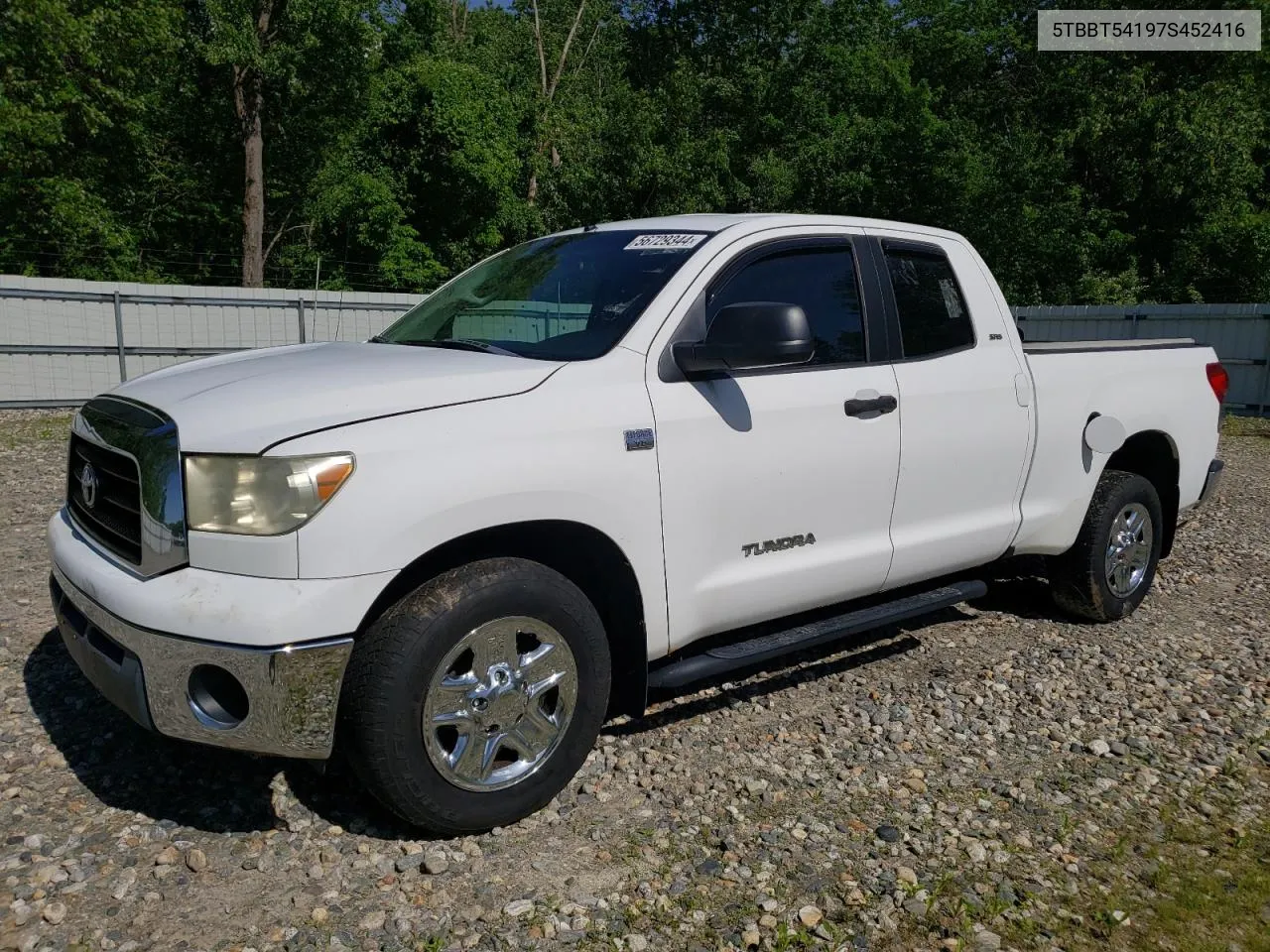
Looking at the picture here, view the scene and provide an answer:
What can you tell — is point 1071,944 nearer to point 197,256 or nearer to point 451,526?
point 451,526

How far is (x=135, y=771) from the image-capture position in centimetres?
352

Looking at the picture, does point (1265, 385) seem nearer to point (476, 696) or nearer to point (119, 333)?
point (476, 696)

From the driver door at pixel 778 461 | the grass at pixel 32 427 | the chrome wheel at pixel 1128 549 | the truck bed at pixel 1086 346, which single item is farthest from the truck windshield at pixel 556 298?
the grass at pixel 32 427

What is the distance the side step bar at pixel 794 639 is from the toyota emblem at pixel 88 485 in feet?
6.19

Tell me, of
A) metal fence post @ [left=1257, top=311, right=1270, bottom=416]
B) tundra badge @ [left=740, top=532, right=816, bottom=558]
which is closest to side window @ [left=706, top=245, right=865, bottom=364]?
tundra badge @ [left=740, top=532, right=816, bottom=558]

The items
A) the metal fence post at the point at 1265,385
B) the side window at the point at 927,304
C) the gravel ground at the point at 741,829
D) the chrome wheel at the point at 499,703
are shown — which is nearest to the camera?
the gravel ground at the point at 741,829

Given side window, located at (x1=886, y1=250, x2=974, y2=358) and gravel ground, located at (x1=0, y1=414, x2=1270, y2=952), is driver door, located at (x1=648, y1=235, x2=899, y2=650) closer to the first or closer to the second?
side window, located at (x1=886, y1=250, x2=974, y2=358)

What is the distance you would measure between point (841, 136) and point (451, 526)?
31379 millimetres

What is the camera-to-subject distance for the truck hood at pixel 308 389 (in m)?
2.76

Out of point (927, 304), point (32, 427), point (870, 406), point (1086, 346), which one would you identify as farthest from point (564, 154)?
point (870, 406)

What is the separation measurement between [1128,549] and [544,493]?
369 cm

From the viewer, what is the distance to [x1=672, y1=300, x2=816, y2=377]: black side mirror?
326cm

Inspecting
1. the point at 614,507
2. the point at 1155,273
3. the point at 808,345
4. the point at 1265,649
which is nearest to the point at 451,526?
the point at 614,507

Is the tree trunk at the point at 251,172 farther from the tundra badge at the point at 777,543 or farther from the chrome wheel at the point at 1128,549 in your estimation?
the tundra badge at the point at 777,543
